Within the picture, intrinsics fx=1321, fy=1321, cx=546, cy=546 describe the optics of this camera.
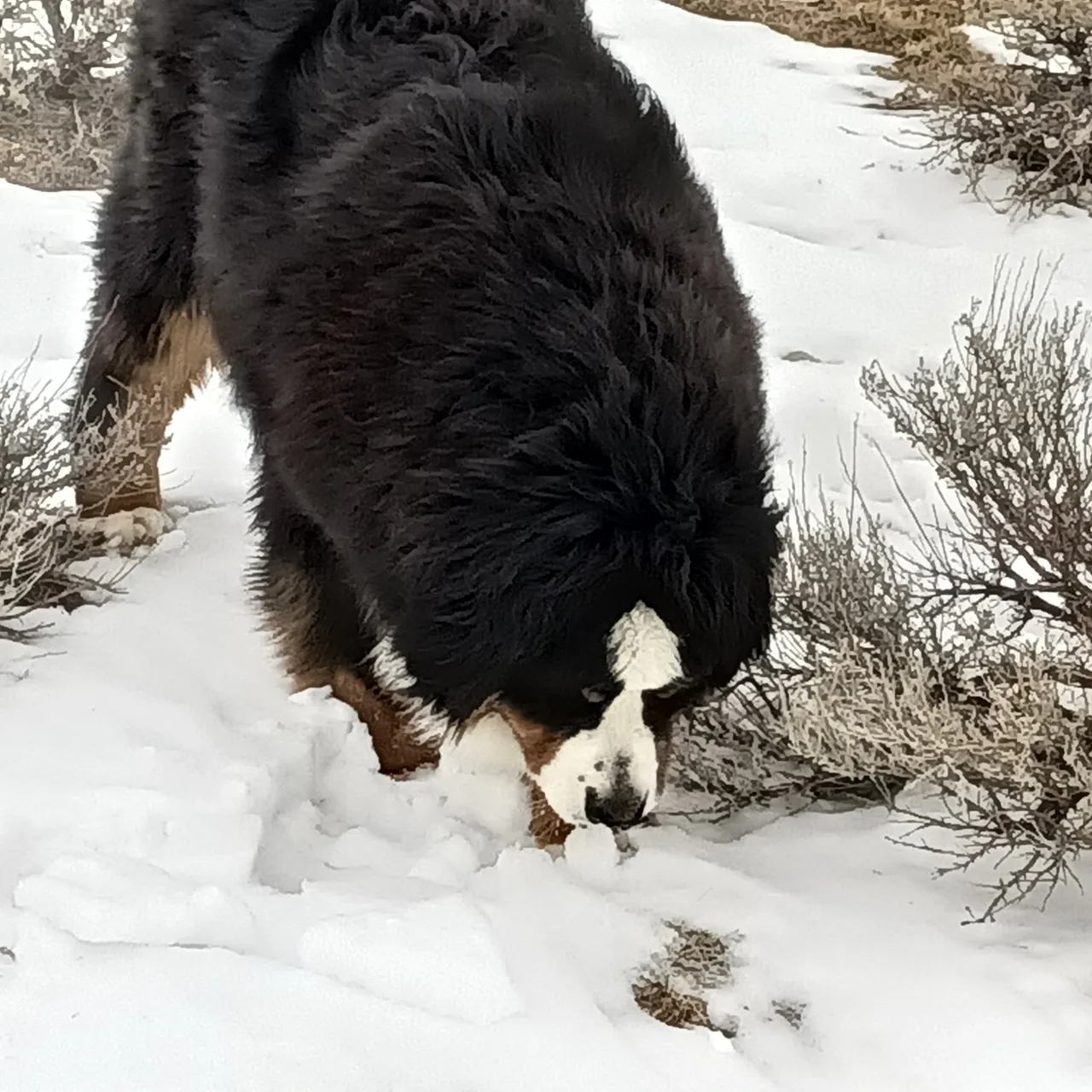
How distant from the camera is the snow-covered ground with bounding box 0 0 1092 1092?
5.92ft

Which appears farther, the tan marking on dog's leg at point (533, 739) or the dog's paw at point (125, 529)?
the dog's paw at point (125, 529)

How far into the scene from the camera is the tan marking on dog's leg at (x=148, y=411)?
3.17 m

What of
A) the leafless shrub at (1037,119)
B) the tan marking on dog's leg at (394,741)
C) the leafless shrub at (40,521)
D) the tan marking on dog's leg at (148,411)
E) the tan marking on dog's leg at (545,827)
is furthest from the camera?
the leafless shrub at (1037,119)

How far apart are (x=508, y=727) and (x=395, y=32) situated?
1.33 meters

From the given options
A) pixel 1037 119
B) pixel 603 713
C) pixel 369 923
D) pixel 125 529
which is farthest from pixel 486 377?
pixel 1037 119

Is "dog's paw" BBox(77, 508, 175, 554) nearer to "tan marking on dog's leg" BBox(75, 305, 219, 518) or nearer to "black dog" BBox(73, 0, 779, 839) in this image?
"tan marking on dog's leg" BBox(75, 305, 219, 518)

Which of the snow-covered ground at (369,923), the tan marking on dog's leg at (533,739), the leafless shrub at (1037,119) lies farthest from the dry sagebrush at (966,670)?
the leafless shrub at (1037,119)

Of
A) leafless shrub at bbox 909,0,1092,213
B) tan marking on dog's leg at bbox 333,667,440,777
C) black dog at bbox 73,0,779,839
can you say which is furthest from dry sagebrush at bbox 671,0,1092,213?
tan marking on dog's leg at bbox 333,667,440,777

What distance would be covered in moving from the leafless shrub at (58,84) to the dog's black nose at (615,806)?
4891 mm

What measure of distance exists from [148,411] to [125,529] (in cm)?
30

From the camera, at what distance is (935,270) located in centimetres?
500

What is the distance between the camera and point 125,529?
10.7ft

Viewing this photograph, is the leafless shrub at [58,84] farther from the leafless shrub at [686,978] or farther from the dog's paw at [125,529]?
the leafless shrub at [686,978]

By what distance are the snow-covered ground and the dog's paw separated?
114mm
